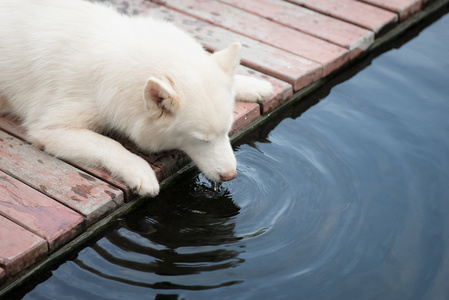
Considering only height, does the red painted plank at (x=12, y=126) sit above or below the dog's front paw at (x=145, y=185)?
above

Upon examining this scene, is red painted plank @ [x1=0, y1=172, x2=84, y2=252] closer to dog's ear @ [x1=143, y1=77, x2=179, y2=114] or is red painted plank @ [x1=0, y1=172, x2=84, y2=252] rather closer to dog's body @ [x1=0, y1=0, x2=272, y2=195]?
dog's body @ [x1=0, y1=0, x2=272, y2=195]

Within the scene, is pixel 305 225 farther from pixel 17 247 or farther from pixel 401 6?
pixel 401 6

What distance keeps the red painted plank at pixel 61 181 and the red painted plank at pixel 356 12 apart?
9.46 ft

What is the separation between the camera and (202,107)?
11.0 feet

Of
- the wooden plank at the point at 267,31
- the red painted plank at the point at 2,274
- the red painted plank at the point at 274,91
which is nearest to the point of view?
the red painted plank at the point at 2,274

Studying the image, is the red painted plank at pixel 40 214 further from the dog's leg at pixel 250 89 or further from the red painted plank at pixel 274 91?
the red painted plank at pixel 274 91

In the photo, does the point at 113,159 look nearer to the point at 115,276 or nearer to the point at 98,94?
the point at 98,94

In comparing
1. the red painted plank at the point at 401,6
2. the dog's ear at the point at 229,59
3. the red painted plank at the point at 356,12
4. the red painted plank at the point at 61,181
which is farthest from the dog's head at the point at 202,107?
the red painted plank at the point at 401,6

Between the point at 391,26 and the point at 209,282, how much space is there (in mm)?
3334

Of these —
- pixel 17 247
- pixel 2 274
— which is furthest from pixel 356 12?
pixel 2 274

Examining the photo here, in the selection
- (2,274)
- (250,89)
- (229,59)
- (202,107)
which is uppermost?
(229,59)

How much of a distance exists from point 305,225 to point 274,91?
1.29 meters

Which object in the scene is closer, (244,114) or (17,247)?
(17,247)

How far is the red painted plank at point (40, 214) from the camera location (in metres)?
3.21
